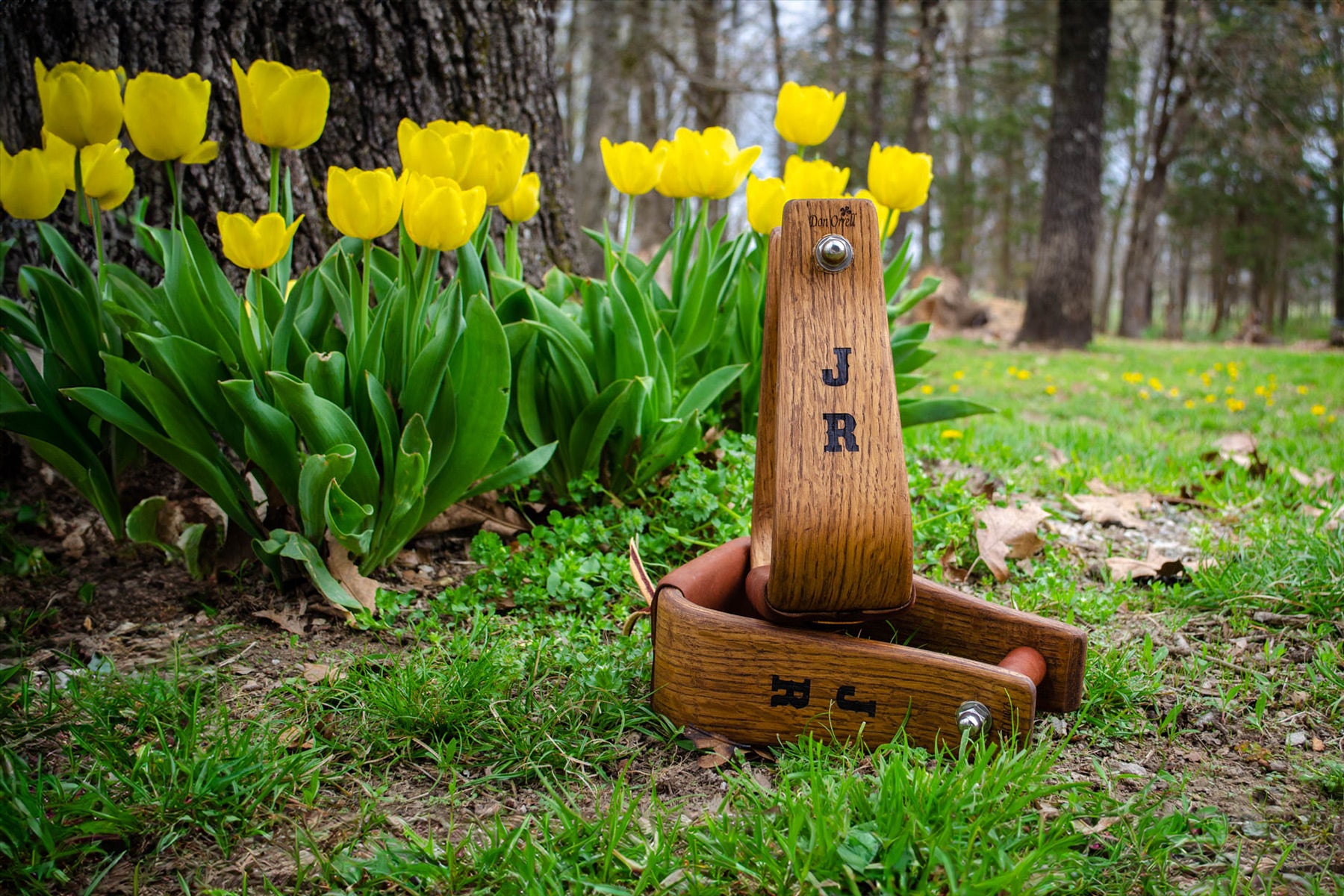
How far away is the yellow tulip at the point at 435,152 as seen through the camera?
1.57 meters

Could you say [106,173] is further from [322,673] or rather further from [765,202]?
[765,202]

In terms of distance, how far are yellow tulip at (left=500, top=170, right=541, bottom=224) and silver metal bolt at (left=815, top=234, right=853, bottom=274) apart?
0.95 metres

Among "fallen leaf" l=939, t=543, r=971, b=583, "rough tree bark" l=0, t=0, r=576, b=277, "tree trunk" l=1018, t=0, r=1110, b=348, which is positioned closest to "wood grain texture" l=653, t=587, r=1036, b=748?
"fallen leaf" l=939, t=543, r=971, b=583

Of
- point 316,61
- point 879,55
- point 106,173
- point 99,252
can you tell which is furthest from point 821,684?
point 879,55

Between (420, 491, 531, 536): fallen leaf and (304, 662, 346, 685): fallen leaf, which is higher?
(420, 491, 531, 536): fallen leaf

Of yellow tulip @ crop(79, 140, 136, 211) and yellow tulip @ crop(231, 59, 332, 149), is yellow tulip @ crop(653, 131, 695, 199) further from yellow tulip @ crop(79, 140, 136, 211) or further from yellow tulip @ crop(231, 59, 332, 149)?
yellow tulip @ crop(79, 140, 136, 211)

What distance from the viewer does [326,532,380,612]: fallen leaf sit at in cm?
175

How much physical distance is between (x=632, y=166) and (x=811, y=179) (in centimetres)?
42

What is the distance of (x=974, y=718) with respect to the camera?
125 cm

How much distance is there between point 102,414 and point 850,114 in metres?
12.7

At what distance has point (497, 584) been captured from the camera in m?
1.87

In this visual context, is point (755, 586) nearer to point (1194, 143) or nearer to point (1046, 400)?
point (1046, 400)

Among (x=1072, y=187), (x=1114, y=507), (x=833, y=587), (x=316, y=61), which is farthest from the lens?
(x=1072, y=187)

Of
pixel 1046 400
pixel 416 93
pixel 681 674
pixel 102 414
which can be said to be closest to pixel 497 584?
pixel 681 674
